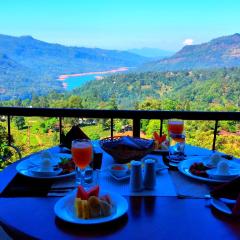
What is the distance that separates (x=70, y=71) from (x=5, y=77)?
174 inches

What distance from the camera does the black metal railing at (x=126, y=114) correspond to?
265cm

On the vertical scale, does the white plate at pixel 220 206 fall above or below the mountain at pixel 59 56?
below

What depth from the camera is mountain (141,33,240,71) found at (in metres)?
12.3

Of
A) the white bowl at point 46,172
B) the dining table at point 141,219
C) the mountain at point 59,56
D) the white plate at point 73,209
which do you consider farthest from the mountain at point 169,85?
the mountain at point 59,56

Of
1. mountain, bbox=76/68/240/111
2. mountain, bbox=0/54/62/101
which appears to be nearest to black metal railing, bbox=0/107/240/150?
mountain, bbox=76/68/240/111

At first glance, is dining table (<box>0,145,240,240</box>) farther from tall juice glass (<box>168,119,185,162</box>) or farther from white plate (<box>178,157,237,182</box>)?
tall juice glass (<box>168,119,185,162</box>)

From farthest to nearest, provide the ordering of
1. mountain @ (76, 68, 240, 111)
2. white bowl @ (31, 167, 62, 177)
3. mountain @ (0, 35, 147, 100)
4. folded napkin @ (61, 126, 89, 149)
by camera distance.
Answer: mountain @ (0, 35, 147, 100) → mountain @ (76, 68, 240, 111) → folded napkin @ (61, 126, 89, 149) → white bowl @ (31, 167, 62, 177)

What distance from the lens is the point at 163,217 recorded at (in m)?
1.13

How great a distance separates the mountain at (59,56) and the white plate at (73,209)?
15.4m

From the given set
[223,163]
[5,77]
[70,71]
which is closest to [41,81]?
[5,77]

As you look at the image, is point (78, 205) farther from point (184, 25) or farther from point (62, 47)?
point (184, 25)

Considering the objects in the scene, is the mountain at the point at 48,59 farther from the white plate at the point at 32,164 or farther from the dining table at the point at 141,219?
the dining table at the point at 141,219

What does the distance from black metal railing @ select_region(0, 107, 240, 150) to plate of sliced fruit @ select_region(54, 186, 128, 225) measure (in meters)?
1.51

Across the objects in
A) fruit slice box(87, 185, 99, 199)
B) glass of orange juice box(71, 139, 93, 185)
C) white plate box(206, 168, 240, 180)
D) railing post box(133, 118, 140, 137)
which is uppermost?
glass of orange juice box(71, 139, 93, 185)
